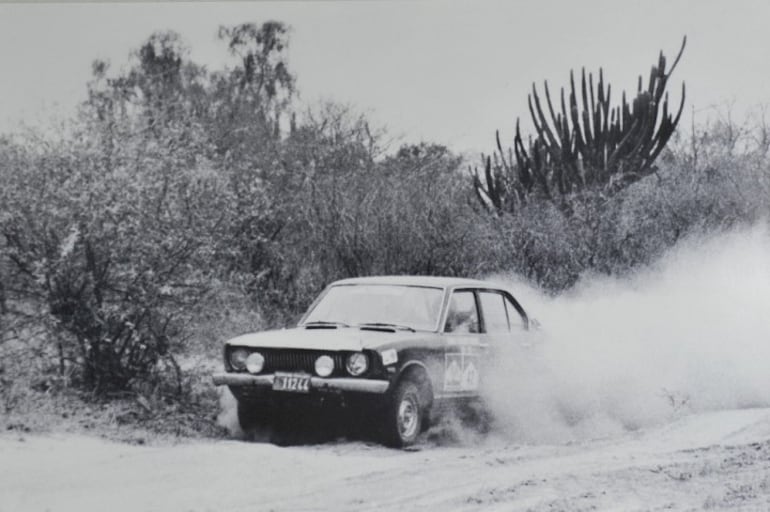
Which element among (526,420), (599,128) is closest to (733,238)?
(599,128)

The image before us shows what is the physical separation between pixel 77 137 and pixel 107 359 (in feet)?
6.82

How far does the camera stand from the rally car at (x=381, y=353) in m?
8.09

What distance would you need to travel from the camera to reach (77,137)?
9484 millimetres

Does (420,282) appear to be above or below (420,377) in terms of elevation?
above

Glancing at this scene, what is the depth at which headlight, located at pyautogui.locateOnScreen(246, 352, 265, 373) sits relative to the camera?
8359mm

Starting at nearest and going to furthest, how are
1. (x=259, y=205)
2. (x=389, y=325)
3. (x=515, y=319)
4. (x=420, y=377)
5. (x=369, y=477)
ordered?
(x=369, y=477)
(x=420, y=377)
(x=389, y=325)
(x=515, y=319)
(x=259, y=205)

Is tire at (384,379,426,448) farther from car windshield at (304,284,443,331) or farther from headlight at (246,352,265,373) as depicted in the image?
headlight at (246,352,265,373)

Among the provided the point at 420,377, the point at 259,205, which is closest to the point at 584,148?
the point at 259,205

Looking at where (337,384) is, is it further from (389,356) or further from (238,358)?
(238,358)

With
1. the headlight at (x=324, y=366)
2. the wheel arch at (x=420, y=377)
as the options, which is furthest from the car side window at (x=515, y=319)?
the headlight at (x=324, y=366)

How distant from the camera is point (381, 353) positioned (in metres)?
8.06

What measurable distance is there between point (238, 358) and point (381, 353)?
4.20 feet

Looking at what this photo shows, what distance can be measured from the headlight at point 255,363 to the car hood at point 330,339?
3.7 inches

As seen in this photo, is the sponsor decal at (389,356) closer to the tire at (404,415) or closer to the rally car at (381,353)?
the rally car at (381,353)
